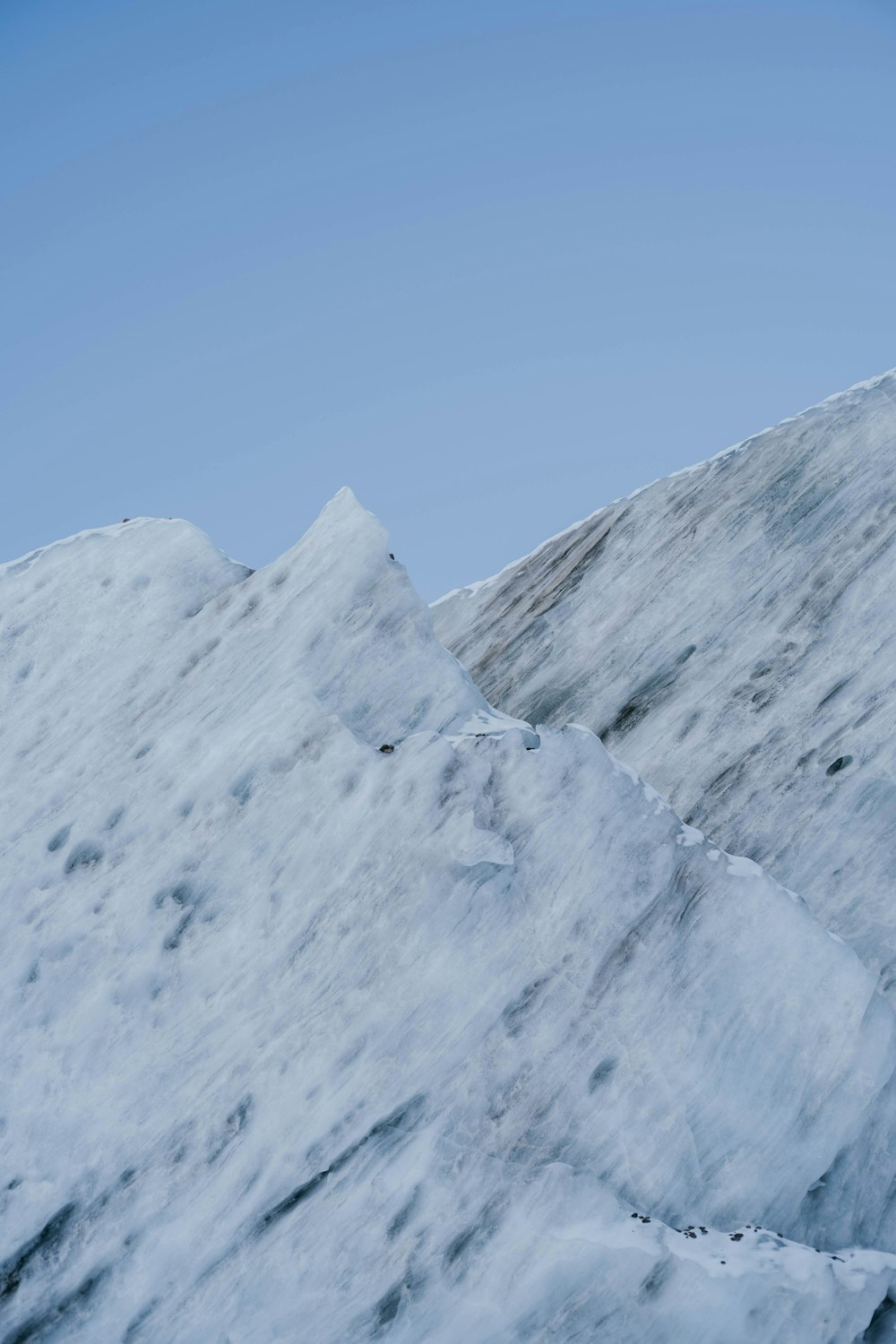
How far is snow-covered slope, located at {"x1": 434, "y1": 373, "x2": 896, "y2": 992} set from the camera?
14.8m

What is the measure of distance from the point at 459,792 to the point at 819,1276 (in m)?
5.45

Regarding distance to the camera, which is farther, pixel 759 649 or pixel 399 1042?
pixel 759 649

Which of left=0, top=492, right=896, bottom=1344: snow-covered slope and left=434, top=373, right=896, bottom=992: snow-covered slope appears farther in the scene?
left=434, top=373, right=896, bottom=992: snow-covered slope

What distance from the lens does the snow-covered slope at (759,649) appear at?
14812 mm

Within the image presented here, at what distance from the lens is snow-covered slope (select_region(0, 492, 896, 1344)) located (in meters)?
10.2

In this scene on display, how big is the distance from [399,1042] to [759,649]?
8.67 m

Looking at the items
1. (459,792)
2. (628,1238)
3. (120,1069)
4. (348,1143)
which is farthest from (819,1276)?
(120,1069)

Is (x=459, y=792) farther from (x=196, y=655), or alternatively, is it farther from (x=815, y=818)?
(x=815, y=818)

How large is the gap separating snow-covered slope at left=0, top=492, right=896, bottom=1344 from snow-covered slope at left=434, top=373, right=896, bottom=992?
2.79 metres

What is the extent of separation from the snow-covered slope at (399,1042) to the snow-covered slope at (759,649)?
2791mm

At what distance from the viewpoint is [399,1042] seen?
36.7ft

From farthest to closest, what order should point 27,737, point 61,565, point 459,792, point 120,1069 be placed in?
point 61,565 < point 27,737 < point 459,792 < point 120,1069

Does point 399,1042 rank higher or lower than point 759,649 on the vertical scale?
higher

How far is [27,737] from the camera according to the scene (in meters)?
14.2
